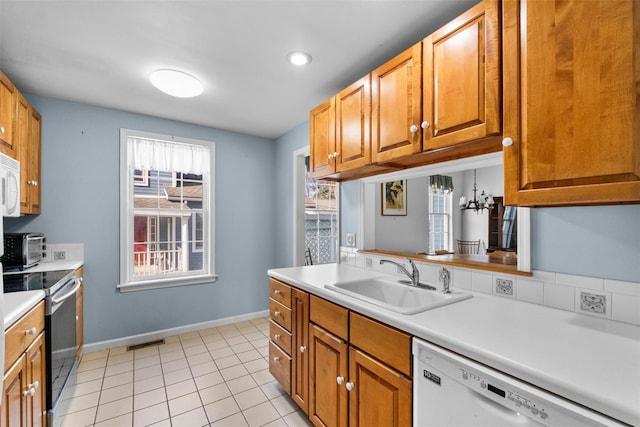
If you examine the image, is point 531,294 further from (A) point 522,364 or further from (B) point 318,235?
(B) point 318,235

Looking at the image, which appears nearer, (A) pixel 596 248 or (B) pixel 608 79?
(B) pixel 608 79

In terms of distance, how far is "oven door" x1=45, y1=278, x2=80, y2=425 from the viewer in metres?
1.67

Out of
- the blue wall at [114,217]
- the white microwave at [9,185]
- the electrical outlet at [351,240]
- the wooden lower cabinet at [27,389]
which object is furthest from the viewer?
the blue wall at [114,217]

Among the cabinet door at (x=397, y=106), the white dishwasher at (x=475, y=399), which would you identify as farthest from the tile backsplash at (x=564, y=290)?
the cabinet door at (x=397, y=106)

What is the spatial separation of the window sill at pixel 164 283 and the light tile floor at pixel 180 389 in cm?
60

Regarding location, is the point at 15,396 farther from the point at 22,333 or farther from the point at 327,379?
the point at 327,379

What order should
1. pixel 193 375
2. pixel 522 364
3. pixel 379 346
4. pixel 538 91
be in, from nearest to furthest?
pixel 522 364
pixel 538 91
pixel 379 346
pixel 193 375

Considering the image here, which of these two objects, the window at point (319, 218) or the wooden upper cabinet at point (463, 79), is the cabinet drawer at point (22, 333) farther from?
the window at point (319, 218)

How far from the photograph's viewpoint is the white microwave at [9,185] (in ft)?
4.29

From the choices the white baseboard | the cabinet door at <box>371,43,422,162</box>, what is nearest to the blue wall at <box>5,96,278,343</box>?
the white baseboard

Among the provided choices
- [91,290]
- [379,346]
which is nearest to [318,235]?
[91,290]

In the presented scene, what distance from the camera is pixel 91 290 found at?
2.78m

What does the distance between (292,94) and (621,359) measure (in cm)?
255

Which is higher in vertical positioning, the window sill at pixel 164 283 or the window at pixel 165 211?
the window at pixel 165 211
